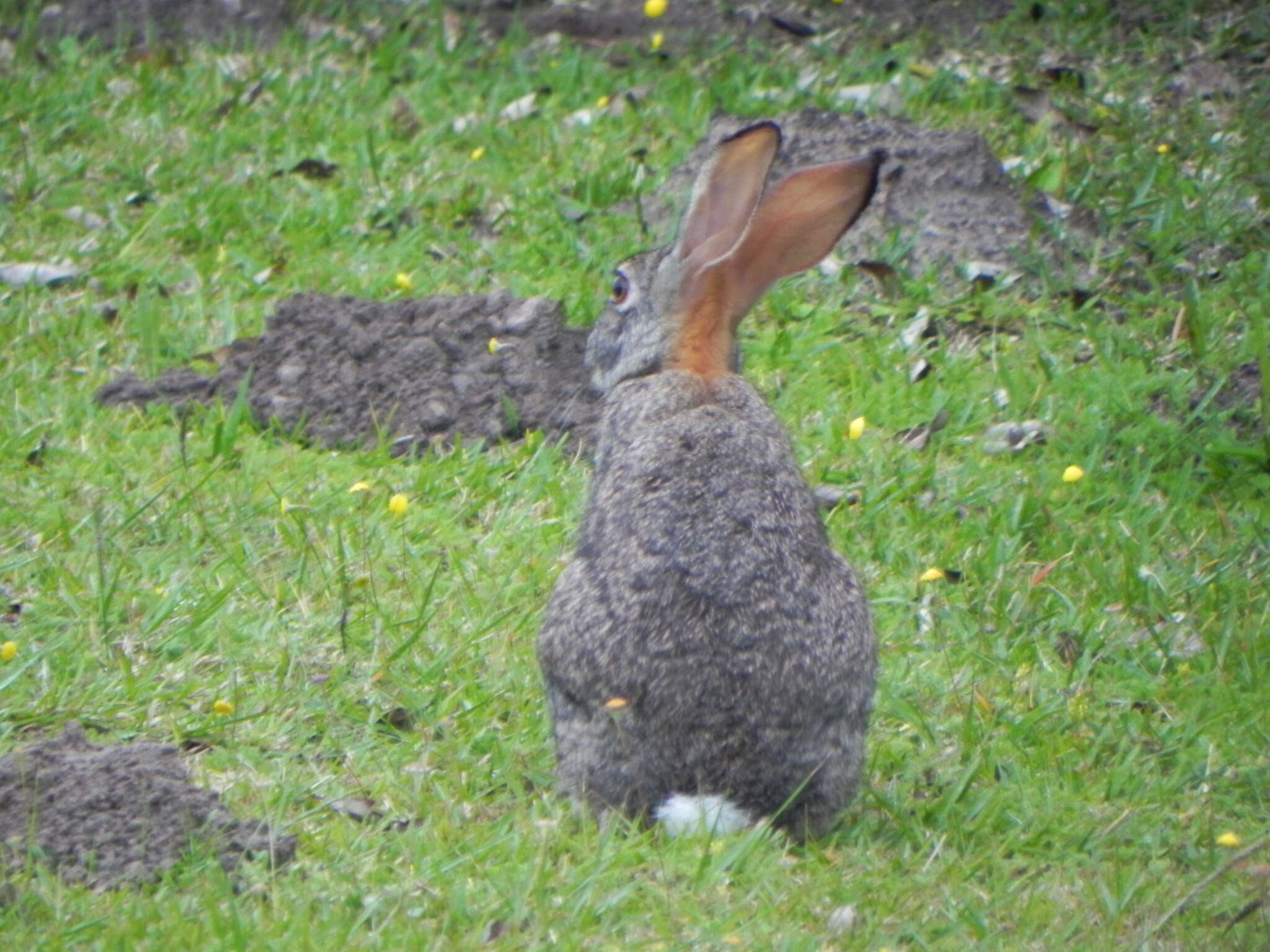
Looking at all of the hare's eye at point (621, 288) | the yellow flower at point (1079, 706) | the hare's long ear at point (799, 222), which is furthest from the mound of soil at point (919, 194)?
the yellow flower at point (1079, 706)

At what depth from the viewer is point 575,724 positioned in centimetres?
418

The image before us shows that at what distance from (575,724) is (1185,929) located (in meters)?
1.49

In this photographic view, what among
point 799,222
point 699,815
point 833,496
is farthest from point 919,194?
point 699,815

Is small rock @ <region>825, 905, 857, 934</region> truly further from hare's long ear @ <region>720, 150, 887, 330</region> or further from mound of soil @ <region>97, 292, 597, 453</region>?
mound of soil @ <region>97, 292, 597, 453</region>

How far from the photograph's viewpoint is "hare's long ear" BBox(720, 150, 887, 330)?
5.10m

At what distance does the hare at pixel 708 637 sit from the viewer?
13.2 ft

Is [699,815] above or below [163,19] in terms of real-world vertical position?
below

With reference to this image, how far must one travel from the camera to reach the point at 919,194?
745 centimetres

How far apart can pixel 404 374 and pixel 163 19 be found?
377 cm

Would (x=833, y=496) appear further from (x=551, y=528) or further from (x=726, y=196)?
(x=726, y=196)

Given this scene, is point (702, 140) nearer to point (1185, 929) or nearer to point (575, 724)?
point (575, 724)

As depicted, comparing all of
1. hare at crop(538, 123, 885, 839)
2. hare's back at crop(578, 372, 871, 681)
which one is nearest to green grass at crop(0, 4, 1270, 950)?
hare at crop(538, 123, 885, 839)

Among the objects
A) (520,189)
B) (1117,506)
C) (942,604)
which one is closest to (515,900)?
(942,604)

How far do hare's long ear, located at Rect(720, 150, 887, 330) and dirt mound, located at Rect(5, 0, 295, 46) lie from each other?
4839 millimetres
